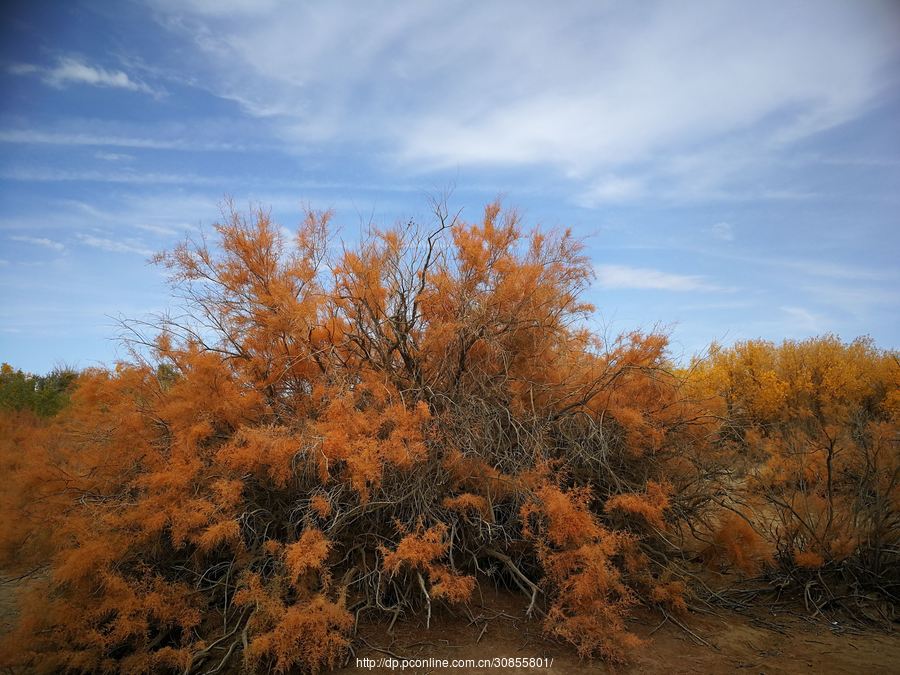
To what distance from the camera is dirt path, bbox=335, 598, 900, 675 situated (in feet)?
20.4

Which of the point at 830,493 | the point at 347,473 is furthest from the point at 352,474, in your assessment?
the point at 830,493

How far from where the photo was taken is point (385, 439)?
294 inches

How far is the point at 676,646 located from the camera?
6715 mm

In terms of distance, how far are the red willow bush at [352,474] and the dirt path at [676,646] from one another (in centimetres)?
28

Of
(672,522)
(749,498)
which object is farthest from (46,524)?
(749,498)

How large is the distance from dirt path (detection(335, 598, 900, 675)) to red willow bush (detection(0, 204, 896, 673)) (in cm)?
28

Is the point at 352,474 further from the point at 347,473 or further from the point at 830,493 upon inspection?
the point at 830,493

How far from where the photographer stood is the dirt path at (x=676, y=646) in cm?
622

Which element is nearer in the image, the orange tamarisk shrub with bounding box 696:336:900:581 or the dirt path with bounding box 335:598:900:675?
the dirt path with bounding box 335:598:900:675

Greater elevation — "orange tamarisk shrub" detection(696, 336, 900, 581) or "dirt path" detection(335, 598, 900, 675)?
"orange tamarisk shrub" detection(696, 336, 900, 581)

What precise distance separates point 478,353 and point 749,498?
4.87 metres

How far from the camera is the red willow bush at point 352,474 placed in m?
6.61

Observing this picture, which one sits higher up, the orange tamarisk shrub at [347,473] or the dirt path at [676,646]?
the orange tamarisk shrub at [347,473]

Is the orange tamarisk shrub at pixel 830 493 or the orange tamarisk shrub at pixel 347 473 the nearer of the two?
the orange tamarisk shrub at pixel 347 473
